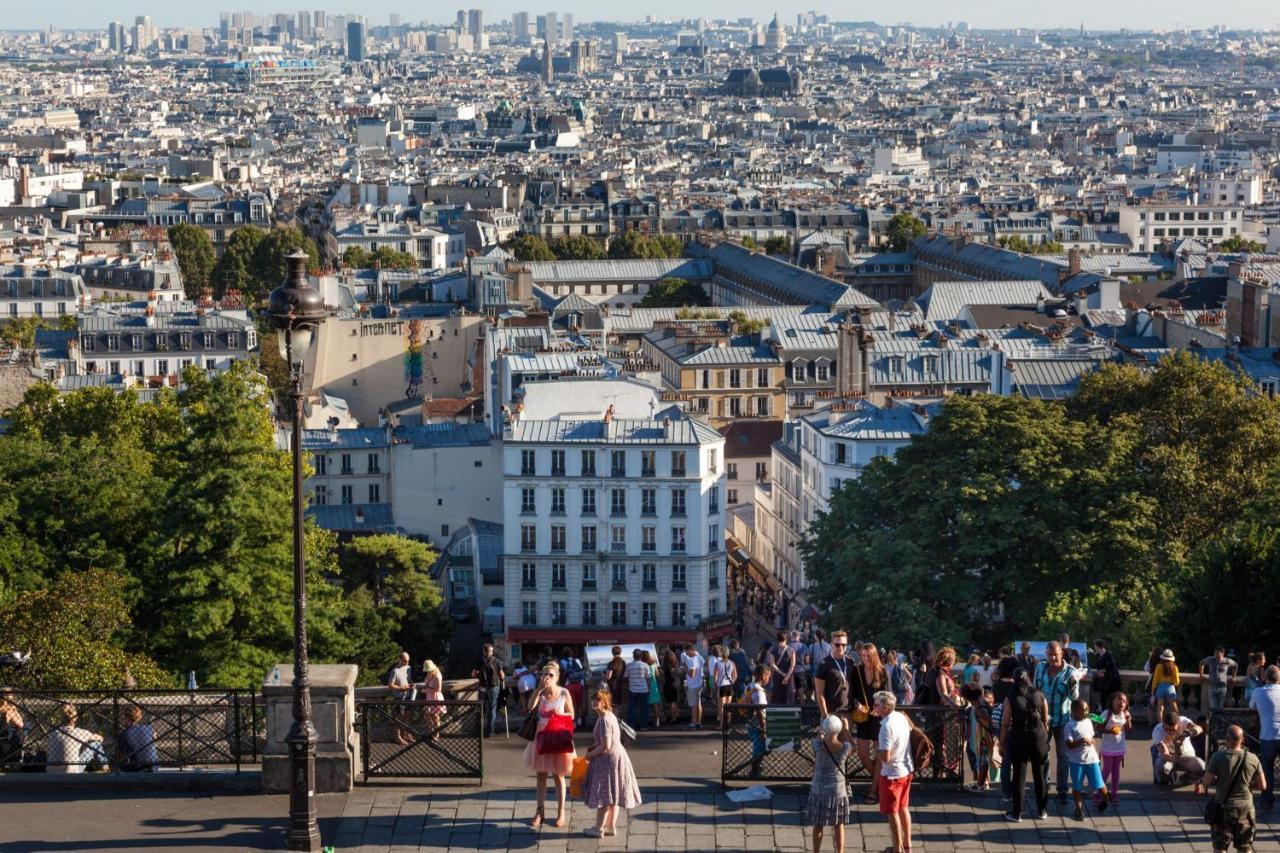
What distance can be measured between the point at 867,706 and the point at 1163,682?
10.8ft

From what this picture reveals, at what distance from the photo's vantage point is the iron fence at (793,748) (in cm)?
1956

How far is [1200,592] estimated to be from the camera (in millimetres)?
30172

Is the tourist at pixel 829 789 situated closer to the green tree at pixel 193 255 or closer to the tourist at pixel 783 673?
the tourist at pixel 783 673

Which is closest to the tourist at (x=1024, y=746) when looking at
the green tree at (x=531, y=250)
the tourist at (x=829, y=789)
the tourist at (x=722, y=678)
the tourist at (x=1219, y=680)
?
the tourist at (x=829, y=789)

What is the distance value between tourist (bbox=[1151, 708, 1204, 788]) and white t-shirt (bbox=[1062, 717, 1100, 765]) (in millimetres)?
867

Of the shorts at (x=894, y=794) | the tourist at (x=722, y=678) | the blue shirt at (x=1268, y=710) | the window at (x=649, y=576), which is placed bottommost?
the window at (x=649, y=576)

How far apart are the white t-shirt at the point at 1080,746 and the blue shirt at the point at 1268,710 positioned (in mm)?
1342

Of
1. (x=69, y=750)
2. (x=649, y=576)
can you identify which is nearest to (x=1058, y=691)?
(x=69, y=750)

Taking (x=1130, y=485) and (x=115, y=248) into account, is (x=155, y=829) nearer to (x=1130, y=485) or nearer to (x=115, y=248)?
(x=1130, y=485)

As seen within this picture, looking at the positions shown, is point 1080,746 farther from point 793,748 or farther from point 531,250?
point 531,250

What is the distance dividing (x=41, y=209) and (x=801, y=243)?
4688 centimetres

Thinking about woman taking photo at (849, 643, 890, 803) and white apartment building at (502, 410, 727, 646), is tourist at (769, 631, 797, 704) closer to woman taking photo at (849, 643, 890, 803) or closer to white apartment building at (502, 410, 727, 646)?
woman taking photo at (849, 643, 890, 803)

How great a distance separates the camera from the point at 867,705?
66.9 ft

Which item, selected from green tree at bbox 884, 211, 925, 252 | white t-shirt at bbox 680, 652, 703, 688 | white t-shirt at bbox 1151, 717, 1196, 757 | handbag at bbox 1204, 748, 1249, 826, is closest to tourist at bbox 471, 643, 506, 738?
white t-shirt at bbox 680, 652, 703, 688
